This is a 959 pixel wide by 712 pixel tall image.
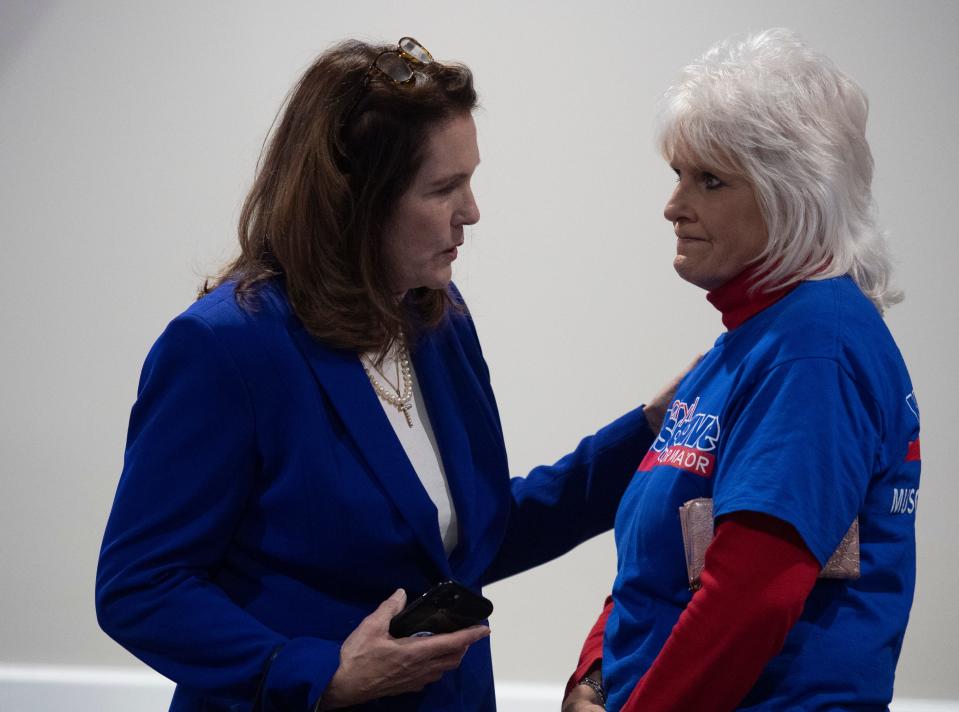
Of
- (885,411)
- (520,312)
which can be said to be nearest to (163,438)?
(885,411)

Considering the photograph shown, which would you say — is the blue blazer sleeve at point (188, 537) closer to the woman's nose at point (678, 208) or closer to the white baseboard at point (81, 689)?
the woman's nose at point (678, 208)

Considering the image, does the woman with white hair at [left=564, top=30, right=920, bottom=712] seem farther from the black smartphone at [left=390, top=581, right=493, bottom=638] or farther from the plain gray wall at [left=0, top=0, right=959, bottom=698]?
the plain gray wall at [left=0, top=0, right=959, bottom=698]

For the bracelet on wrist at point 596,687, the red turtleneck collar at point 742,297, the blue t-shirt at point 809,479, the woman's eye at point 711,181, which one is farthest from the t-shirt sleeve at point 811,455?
the bracelet on wrist at point 596,687

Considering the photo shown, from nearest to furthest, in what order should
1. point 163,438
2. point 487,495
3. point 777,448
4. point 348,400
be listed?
point 777,448, point 163,438, point 348,400, point 487,495

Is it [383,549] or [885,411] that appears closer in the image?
[885,411]

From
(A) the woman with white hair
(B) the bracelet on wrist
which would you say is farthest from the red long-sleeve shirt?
(B) the bracelet on wrist

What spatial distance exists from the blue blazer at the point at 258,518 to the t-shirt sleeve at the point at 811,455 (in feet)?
1.57

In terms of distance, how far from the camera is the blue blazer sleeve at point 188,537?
4.59 feet

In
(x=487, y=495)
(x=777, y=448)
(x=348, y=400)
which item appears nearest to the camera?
(x=777, y=448)

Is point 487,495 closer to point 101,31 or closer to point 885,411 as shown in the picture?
point 885,411

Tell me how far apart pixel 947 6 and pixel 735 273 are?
1.92 m

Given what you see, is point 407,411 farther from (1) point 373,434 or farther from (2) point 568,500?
(2) point 568,500

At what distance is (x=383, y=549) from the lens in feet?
4.88

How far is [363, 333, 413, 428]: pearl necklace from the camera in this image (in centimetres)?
163
